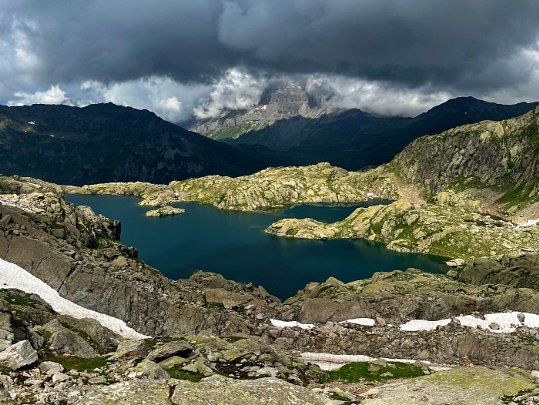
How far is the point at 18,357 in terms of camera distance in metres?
26.0

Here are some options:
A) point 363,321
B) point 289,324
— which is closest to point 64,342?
point 289,324

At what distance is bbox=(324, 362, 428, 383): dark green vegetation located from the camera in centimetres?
4144

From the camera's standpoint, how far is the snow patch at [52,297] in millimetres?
56750

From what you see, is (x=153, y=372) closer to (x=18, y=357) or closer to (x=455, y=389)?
(x=18, y=357)

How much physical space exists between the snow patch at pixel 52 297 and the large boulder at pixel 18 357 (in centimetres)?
3051

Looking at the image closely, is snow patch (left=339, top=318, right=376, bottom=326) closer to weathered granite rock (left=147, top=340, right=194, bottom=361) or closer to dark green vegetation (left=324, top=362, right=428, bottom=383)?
dark green vegetation (left=324, top=362, right=428, bottom=383)

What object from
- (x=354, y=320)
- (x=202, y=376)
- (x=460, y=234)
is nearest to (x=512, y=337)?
(x=354, y=320)

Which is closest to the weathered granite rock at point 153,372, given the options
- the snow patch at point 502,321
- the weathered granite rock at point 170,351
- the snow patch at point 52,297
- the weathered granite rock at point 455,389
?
the weathered granite rock at point 170,351

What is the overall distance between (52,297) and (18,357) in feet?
115

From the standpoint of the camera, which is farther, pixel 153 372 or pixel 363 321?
pixel 363 321

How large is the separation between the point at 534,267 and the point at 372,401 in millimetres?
92905

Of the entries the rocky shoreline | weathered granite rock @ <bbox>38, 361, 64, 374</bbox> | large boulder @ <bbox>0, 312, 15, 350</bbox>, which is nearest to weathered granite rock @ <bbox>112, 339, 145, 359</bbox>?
the rocky shoreline

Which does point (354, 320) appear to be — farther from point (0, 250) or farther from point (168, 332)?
point (0, 250)

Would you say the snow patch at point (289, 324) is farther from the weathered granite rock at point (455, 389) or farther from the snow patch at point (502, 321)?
the weathered granite rock at point (455, 389)
